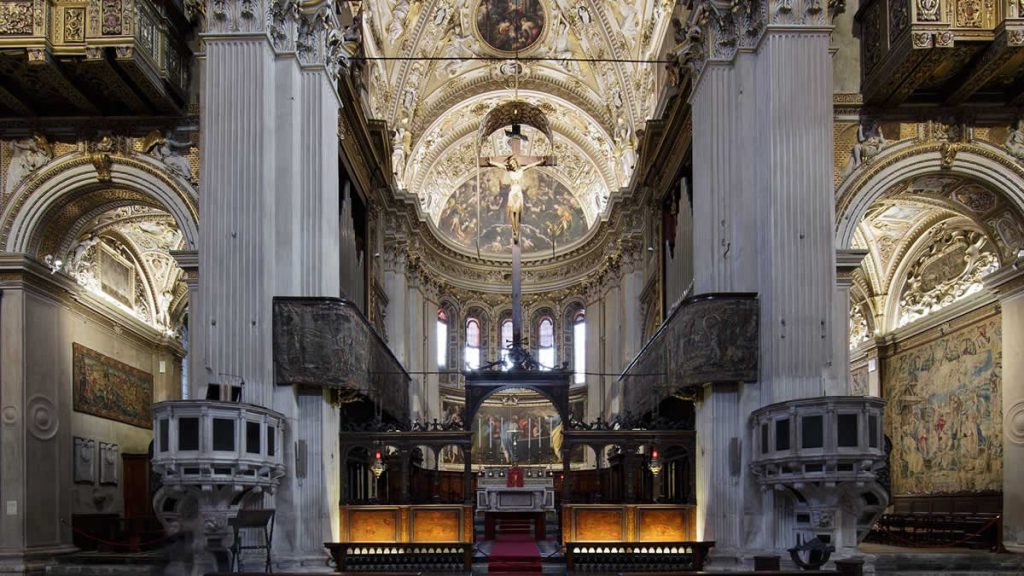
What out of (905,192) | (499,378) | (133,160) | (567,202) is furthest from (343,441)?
(567,202)

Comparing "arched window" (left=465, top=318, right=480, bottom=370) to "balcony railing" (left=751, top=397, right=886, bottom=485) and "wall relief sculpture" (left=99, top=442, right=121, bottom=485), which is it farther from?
"balcony railing" (left=751, top=397, right=886, bottom=485)

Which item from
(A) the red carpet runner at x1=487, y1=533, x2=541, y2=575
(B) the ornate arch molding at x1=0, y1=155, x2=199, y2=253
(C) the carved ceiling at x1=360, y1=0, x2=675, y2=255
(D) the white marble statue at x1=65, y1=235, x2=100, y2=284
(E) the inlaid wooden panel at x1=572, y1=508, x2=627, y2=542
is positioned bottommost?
(A) the red carpet runner at x1=487, y1=533, x2=541, y2=575

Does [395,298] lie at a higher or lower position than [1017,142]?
lower

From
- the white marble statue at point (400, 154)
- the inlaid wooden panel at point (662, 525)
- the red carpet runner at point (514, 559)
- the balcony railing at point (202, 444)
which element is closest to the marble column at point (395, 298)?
the white marble statue at point (400, 154)

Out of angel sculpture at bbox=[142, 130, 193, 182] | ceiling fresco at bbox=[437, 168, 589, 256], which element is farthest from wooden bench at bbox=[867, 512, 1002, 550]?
ceiling fresco at bbox=[437, 168, 589, 256]

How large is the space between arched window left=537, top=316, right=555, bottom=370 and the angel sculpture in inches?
1113

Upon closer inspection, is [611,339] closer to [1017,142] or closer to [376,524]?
[376,524]

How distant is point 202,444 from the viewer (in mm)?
15188

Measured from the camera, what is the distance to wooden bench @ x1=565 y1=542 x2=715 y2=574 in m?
19.0

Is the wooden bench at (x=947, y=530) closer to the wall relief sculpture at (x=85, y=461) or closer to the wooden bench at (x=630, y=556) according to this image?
the wooden bench at (x=630, y=556)

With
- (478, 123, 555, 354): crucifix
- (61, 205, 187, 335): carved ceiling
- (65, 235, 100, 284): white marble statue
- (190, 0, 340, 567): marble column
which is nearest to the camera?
(190, 0, 340, 567): marble column

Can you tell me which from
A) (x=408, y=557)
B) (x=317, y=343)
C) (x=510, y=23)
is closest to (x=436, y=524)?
(x=408, y=557)

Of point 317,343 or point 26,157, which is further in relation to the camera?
point 26,157

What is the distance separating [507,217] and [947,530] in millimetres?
27908
